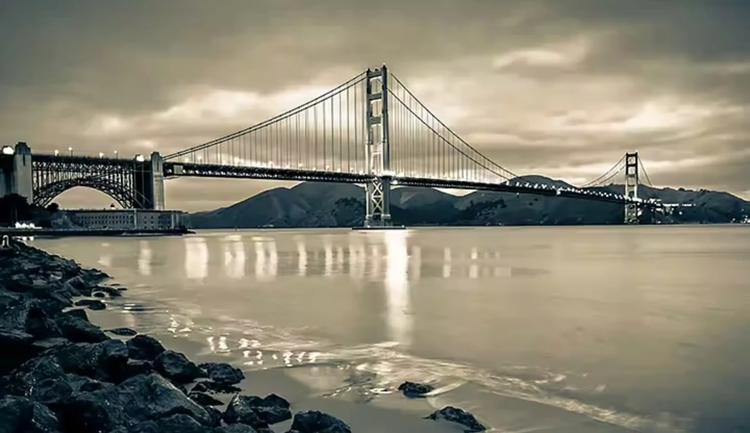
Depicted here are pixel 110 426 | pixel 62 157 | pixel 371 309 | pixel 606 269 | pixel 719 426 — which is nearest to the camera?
pixel 110 426

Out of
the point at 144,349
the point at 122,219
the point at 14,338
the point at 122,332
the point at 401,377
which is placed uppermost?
the point at 122,219

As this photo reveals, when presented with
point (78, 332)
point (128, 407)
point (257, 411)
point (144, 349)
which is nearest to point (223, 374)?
point (144, 349)

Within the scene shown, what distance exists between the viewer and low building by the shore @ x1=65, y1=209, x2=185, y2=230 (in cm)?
7306

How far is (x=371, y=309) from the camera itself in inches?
504

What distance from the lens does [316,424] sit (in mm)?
4469

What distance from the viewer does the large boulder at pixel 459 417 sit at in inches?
195

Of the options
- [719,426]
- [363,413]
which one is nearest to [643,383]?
[719,426]

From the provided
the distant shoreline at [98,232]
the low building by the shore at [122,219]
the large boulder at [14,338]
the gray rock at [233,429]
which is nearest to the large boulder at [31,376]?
the large boulder at [14,338]

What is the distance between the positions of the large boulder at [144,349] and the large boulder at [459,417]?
10.7 ft

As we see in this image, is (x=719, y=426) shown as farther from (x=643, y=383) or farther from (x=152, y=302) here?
(x=152, y=302)

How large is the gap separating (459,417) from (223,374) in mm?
2620

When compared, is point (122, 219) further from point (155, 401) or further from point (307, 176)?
point (155, 401)

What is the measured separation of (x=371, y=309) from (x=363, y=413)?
7.43m

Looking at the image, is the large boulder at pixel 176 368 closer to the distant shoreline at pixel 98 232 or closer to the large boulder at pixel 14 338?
the large boulder at pixel 14 338
